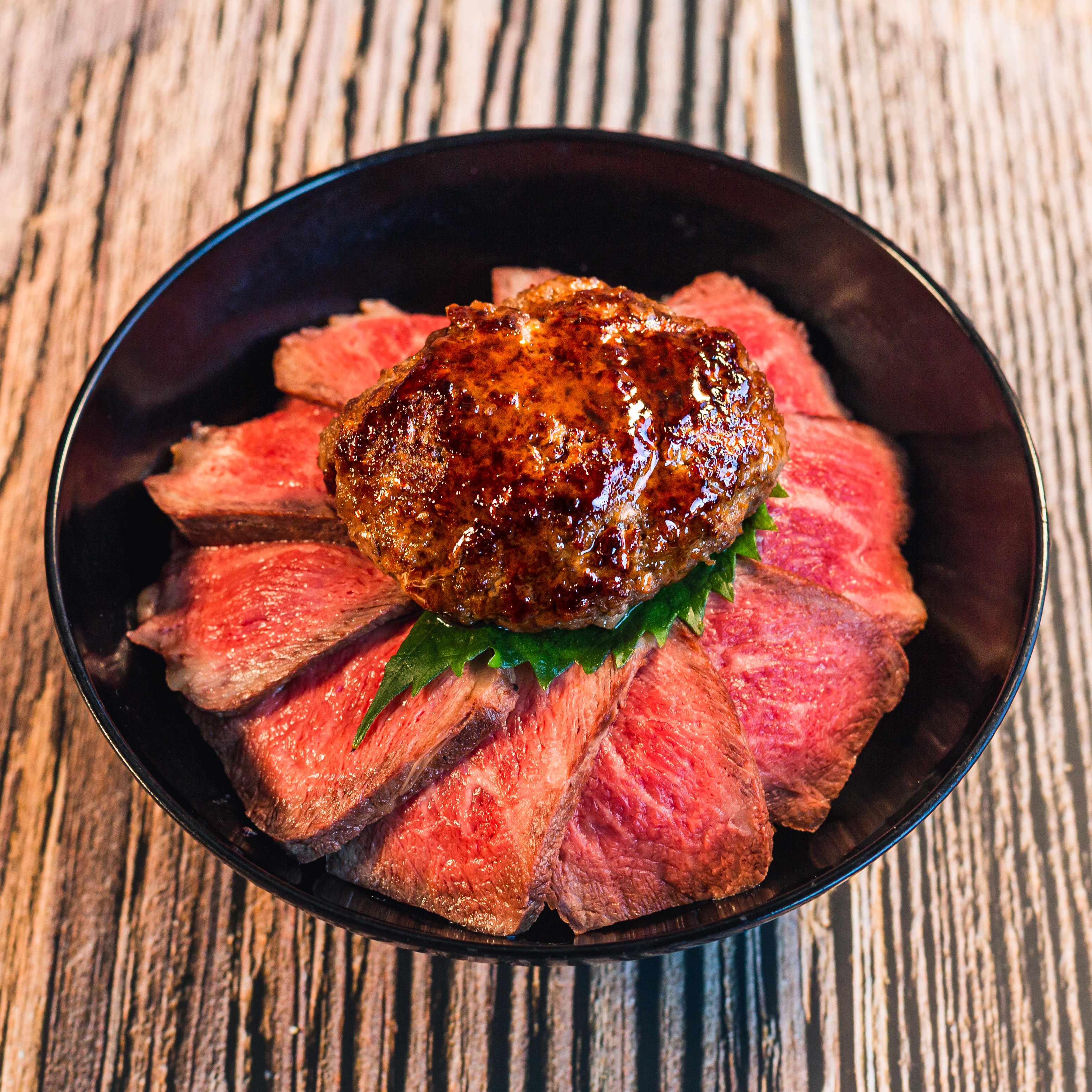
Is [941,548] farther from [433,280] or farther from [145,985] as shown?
[145,985]

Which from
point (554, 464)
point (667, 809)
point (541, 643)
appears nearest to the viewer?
point (554, 464)

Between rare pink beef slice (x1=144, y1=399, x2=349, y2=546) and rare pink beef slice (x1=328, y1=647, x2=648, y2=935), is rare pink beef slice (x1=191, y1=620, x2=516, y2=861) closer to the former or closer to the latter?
rare pink beef slice (x1=328, y1=647, x2=648, y2=935)

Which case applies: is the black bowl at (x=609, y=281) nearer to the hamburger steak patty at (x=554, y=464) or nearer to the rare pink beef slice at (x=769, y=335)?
the rare pink beef slice at (x=769, y=335)

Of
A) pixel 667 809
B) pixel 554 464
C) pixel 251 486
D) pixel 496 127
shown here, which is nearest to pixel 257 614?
pixel 251 486

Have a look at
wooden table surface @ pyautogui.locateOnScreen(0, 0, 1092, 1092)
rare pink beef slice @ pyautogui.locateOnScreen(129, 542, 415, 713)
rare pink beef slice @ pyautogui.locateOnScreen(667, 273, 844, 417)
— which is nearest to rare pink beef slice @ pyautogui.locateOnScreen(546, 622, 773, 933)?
wooden table surface @ pyautogui.locateOnScreen(0, 0, 1092, 1092)

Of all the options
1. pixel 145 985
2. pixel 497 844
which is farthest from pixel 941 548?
pixel 145 985

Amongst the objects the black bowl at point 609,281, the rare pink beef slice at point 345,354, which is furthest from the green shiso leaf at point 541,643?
the rare pink beef slice at point 345,354

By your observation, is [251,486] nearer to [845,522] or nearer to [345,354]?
[345,354]
